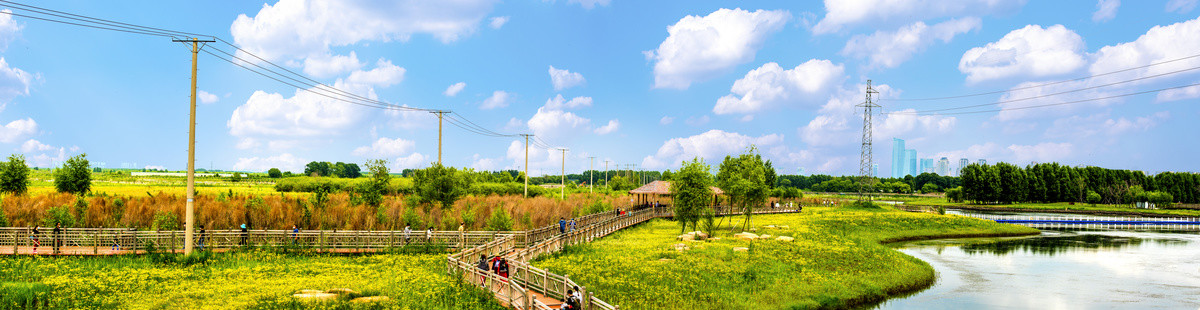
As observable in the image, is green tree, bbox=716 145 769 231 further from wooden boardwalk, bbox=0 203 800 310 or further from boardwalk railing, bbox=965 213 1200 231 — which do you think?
boardwalk railing, bbox=965 213 1200 231

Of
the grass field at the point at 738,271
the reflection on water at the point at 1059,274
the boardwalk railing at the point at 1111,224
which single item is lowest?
the reflection on water at the point at 1059,274

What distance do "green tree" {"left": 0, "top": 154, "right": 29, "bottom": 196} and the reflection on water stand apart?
62292mm

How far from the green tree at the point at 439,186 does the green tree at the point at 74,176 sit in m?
27.8

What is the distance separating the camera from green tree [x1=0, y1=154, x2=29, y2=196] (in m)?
50.1

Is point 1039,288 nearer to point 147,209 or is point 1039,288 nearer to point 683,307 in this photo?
point 683,307

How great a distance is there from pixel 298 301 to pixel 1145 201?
469ft

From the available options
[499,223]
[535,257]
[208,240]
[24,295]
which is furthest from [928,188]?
[24,295]

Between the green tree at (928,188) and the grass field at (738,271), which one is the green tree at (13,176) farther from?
the green tree at (928,188)

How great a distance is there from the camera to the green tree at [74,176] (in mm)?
50750

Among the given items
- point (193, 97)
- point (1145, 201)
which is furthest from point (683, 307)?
point (1145, 201)

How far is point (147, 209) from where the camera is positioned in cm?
3812

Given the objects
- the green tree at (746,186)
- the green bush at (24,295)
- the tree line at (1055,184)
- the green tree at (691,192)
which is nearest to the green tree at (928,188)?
the tree line at (1055,184)

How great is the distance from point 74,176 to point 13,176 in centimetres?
418

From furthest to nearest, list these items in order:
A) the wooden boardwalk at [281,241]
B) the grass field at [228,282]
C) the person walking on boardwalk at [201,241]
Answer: the person walking on boardwalk at [201,241], the wooden boardwalk at [281,241], the grass field at [228,282]
